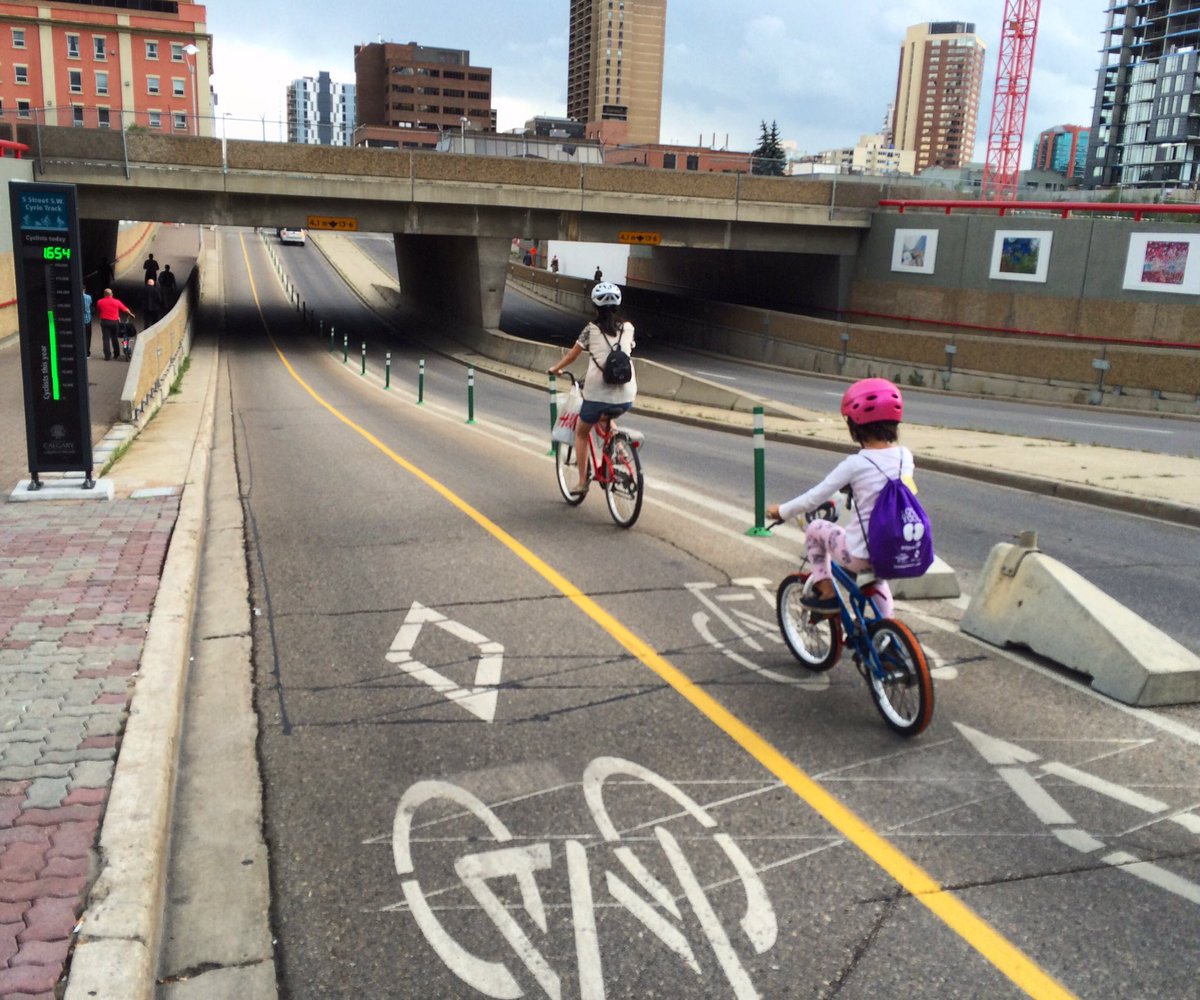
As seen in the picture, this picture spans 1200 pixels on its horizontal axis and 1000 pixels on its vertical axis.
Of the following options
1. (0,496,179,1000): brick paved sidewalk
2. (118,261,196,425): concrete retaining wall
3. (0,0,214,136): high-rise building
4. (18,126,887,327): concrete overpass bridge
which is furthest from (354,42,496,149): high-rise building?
(0,496,179,1000): brick paved sidewalk

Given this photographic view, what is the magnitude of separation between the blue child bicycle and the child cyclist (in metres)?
0.09

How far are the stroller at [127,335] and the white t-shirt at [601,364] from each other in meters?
23.3

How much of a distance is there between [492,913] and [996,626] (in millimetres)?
4101

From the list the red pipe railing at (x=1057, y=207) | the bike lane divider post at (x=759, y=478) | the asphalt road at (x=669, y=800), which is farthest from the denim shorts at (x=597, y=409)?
the red pipe railing at (x=1057, y=207)

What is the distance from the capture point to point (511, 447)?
16.7 metres

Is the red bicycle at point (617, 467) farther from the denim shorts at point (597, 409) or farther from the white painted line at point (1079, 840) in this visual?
the white painted line at point (1079, 840)

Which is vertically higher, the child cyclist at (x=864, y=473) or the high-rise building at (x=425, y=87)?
the high-rise building at (x=425, y=87)

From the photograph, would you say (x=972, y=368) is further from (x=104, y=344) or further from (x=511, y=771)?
(x=511, y=771)

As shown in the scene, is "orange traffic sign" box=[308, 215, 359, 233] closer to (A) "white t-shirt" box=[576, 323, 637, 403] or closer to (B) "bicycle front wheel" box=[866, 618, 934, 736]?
(A) "white t-shirt" box=[576, 323, 637, 403]

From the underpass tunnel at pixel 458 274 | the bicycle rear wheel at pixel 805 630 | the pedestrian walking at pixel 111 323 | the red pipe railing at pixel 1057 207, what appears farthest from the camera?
the underpass tunnel at pixel 458 274

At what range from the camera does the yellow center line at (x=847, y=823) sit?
358cm

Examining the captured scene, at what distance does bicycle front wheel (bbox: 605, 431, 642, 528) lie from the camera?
32.4 feet

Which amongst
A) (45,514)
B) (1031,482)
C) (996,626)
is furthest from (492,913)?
(1031,482)

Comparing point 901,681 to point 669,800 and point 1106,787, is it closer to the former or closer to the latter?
point 1106,787
